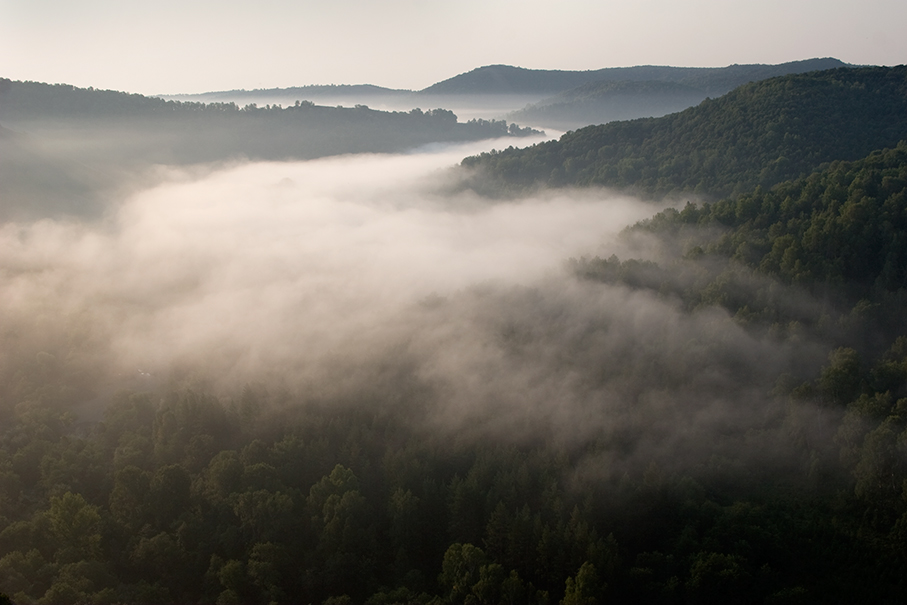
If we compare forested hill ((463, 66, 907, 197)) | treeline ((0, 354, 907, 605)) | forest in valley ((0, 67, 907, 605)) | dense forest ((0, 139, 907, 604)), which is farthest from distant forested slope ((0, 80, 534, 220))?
forested hill ((463, 66, 907, 197))

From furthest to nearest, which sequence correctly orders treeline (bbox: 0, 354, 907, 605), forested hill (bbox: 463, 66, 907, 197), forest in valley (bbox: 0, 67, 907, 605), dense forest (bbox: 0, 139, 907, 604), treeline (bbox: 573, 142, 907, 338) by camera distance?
1. forested hill (bbox: 463, 66, 907, 197)
2. treeline (bbox: 573, 142, 907, 338)
3. forest in valley (bbox: 0, 67, 907, 605)
4. dense forest (bbox: 0, 139, 907, 604)
5. treeline (bbox: 0, 354, 907, 605)

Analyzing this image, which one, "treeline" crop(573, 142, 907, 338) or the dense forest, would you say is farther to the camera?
"treeline" crop(573, 142, 907, 338)

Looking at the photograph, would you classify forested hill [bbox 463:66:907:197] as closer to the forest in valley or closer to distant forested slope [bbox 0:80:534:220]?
the forest in valley

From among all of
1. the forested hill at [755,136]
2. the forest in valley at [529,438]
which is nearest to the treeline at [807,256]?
the forest in valley at [529,438]

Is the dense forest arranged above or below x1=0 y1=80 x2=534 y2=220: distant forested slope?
below

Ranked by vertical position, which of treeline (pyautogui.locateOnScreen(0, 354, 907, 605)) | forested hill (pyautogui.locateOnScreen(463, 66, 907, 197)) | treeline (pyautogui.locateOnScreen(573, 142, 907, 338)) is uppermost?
forested hill (pyautogui.locateOnScreen(463, 66, 907, 197))

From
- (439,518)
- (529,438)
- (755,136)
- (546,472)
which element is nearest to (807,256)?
(529,438)

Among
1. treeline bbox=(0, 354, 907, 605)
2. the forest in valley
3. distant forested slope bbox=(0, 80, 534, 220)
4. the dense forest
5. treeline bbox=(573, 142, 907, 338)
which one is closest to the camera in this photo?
treeline bbox=(0, 354, 907, 605)

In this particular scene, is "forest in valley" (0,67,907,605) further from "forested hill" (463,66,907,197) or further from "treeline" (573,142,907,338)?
"forested hill" (463,66,907,197)
